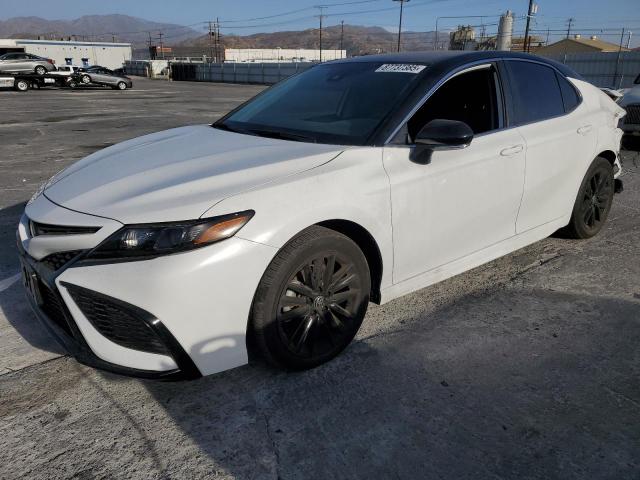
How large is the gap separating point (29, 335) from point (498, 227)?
9.91 feet

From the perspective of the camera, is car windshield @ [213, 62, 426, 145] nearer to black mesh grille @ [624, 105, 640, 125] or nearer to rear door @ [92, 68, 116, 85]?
black mesh grille @ [624, 105, 640, 125]

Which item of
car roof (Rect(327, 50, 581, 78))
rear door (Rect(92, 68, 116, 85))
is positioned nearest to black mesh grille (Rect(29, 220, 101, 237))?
car roof (Rect(327, 50, 581, 78))

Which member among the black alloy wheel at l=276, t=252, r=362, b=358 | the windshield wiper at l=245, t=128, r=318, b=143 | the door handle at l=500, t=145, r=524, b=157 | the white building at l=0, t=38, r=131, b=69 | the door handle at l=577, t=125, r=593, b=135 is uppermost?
the white building at l=0, t=38, r=131, b=69

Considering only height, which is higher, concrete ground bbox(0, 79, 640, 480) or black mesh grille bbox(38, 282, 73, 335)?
black mesh grille bbox(38, 282, 73, 335)

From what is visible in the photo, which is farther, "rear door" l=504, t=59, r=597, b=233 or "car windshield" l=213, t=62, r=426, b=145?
"rear door" l=504, t=59, r=597, b=233

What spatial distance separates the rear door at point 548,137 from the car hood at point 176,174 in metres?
1.63

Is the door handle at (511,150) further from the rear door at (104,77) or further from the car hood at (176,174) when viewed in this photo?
the rear door at (104,77)

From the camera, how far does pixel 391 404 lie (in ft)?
8.40

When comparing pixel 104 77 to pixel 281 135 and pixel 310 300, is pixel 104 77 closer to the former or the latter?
pixel 281 135

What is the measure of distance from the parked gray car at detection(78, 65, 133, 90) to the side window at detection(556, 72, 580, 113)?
107 feet

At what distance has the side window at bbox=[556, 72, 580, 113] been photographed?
4199mm

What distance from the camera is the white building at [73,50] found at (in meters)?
67.5

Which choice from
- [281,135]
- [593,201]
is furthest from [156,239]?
[593,201]

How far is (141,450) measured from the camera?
227cm
